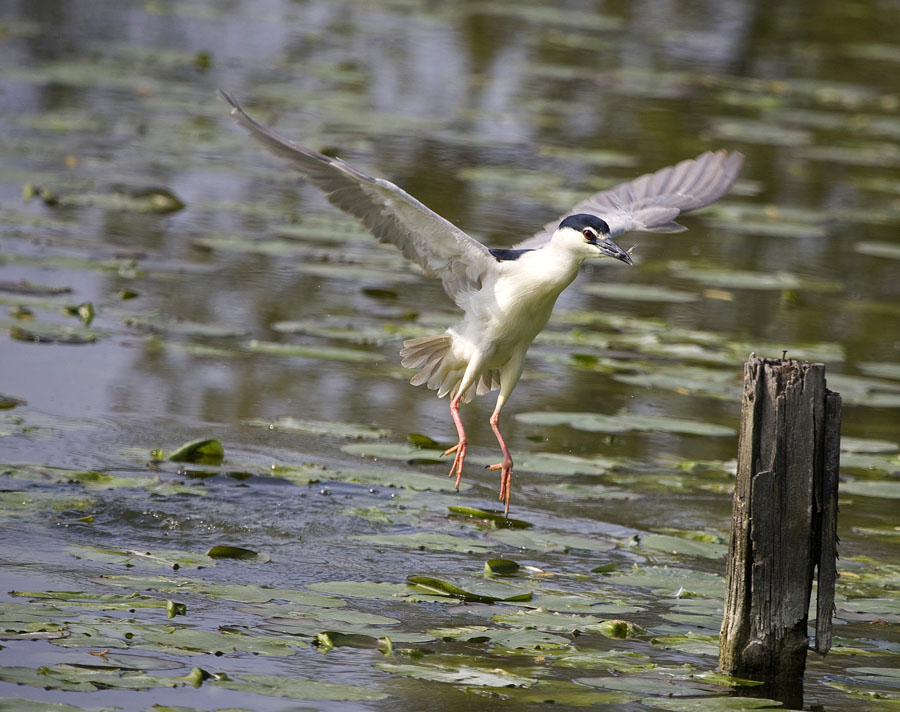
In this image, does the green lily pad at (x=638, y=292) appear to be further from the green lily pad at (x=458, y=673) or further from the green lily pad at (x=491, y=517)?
the green lily pad at (x=458, y=673)

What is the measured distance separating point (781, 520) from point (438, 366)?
2169 mm

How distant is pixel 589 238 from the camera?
5.27 metres

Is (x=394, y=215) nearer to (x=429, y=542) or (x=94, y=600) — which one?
(x=429, y=542)

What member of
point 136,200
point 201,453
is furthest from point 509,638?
point 136,200

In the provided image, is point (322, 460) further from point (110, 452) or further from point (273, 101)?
point (273, 101)

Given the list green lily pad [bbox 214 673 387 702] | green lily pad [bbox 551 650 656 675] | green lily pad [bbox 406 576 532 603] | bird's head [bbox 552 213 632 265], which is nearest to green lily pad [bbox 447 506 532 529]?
green lily pad [bbox 406 576 532 603]

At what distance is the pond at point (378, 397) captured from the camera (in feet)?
13.8

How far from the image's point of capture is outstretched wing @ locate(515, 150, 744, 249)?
6.08 meters

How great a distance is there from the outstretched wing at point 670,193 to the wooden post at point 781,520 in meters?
1.89

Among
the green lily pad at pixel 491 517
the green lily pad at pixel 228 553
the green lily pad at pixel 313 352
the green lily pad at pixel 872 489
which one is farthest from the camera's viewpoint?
the green lily pad at pixel 313 352

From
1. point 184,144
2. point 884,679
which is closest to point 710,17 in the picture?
point 184,144

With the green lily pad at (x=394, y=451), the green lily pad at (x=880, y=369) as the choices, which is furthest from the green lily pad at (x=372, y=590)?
the green lily pad at (x=880, y=369)

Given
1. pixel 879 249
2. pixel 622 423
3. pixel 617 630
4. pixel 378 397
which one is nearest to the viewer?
pixel 617 630

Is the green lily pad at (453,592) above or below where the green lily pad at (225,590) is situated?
above
